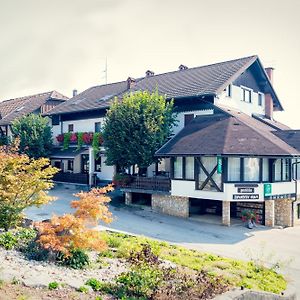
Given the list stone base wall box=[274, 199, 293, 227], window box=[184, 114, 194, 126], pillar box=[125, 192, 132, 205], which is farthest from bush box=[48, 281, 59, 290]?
window box=[184, 114, 194, 126]

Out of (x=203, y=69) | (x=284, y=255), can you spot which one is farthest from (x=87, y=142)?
(x=284, y=255)

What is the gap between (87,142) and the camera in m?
32.4

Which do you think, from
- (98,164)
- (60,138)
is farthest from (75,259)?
(60,138)

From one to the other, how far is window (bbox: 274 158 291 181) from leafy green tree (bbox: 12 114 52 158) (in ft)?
70.6

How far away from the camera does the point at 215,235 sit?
1911cm

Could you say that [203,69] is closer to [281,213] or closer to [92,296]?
[281,213]

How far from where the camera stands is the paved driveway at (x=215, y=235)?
16.1 meters

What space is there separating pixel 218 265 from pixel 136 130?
1301 centimetres

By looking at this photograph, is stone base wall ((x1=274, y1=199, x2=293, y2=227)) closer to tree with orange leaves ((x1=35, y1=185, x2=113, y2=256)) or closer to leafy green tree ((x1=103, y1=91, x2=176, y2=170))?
leafy green tree ((x1=103, y1=91, x2=176, y2=170))

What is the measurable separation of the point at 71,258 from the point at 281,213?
656 inches

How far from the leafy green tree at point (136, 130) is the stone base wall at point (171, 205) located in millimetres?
2641

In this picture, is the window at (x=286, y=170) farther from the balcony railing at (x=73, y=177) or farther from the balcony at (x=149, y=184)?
the balcony railing at (x=73, y=177)

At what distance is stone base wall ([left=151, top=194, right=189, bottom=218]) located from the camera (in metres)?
22.8

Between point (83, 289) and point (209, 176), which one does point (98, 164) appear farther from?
point (83, 289)
